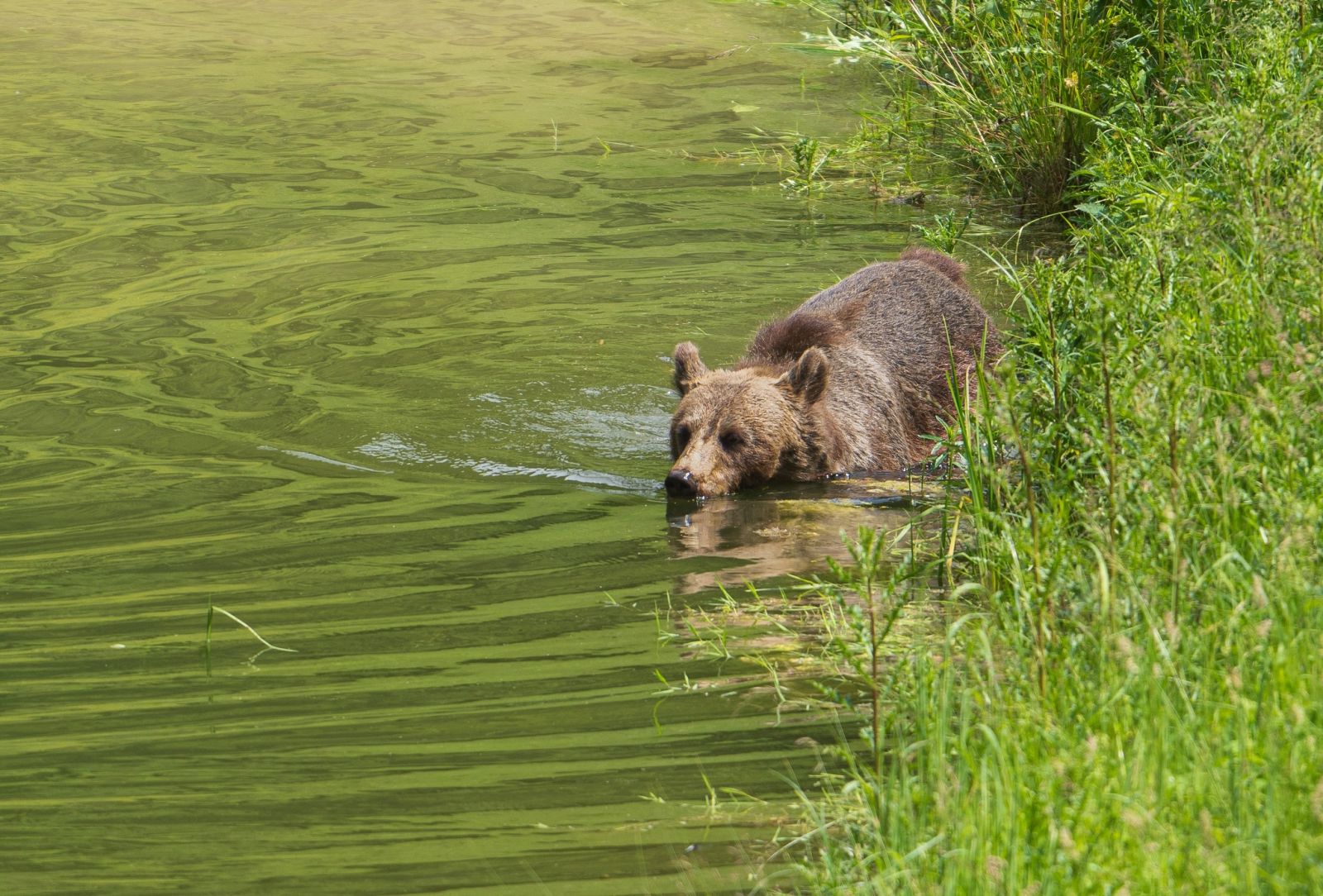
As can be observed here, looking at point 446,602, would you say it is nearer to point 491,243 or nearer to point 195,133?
point 491,243

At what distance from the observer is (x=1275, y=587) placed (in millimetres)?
3781

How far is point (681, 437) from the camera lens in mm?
8414

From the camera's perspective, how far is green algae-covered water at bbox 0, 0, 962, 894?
4.35m

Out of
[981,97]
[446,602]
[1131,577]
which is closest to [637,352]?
[981,97]

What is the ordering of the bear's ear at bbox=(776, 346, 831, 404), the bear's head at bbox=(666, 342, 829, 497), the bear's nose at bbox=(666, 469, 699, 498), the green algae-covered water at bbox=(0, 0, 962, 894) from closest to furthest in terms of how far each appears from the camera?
the green algae-covered water at bbox=(0, 0, 962, 894)
the bear's nose at bbox=(666, 469, 699, 498)
the bear's head at bbox=(666, 342, 829, 497)
the bear's ear at bbox=(776, 346, 831, 404)

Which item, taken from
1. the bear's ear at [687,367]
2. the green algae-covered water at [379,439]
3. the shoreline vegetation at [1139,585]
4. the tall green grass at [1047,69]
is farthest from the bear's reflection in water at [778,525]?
the tall green grass at [1047,69]

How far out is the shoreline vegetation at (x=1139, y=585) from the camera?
3.17 m

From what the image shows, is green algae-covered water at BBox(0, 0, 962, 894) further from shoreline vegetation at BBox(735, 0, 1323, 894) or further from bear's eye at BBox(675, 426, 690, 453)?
shoreline vegetation at BBox(735, 0, 1323, 894)

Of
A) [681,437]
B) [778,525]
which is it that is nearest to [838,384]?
[681,437]

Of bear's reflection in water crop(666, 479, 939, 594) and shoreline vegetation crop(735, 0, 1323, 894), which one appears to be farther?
bear's reflection in water crop(666, 479, 939, 594)

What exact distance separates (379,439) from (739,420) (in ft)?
6.05

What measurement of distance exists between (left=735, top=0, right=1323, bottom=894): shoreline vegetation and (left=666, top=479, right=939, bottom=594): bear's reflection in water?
0.38 m

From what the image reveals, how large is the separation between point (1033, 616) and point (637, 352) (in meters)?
6.15

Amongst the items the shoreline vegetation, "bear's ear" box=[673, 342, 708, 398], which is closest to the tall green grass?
the shoreline vegetation
